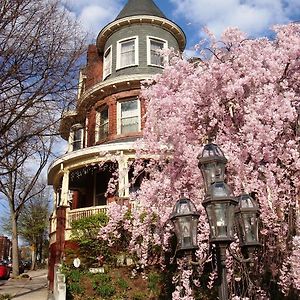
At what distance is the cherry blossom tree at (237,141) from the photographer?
858cm

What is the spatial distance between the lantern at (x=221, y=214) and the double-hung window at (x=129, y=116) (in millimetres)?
14559

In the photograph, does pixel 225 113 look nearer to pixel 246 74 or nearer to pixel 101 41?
pixel 246 74

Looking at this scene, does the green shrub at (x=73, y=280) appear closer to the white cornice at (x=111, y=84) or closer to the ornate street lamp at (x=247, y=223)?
the ornate street lamp at (x=247, y=223)

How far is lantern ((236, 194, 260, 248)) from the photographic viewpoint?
614 cm

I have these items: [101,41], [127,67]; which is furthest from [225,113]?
[101,41]

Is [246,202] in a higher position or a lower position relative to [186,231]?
higher

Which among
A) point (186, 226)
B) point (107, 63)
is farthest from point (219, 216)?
point (107, 63)

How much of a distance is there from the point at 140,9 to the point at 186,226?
19159mm

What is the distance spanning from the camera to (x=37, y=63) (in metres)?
12.1

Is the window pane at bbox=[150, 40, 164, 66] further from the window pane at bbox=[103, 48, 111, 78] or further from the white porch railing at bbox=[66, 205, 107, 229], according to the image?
the white porch railing at bbox=[66, 205, 107, 229]

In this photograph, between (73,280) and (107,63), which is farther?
(107,63)

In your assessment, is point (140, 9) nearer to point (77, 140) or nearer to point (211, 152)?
point (77, 140)

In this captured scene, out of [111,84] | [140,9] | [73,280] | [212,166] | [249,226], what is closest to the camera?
[249,226]

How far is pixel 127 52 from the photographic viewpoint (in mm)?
22125
